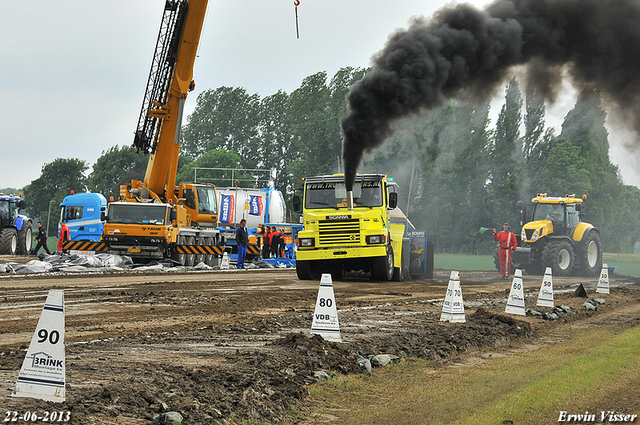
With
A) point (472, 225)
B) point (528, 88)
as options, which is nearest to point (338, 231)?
point (528, 88)

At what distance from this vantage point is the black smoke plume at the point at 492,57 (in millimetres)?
16062

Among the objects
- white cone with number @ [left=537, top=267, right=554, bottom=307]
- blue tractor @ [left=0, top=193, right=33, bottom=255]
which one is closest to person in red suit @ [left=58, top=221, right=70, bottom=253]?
blue tractor @ [left=0, top=193, right=33, bottom=255]

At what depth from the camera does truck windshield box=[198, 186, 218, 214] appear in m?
30.3

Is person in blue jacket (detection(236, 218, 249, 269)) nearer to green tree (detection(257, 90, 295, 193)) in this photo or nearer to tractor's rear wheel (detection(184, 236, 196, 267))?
tractor's rear wheel (detection(184, 236, 196, 267))

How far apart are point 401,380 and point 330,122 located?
206 feet

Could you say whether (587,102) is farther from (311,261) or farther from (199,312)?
(199,312)

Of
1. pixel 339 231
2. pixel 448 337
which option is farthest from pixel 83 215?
pixel 448 337

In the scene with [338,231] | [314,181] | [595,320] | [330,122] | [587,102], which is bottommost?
[595,320]

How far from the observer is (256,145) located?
9144cm

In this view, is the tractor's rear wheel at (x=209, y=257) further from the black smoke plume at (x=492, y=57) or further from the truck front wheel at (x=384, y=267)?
the black smoke plume at (x=492, y=57)

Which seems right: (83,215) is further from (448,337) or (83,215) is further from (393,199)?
(448,337)

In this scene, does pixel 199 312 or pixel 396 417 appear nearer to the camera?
pixel 396 417

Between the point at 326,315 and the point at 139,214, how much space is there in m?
18.1

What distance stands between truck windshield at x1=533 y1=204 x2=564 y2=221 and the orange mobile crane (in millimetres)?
13839
